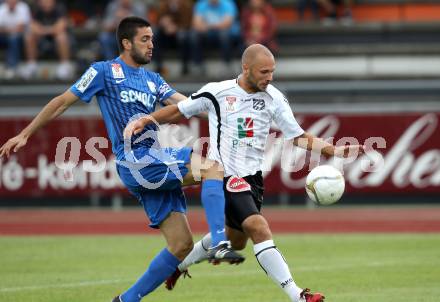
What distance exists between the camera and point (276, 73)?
69.8 ft

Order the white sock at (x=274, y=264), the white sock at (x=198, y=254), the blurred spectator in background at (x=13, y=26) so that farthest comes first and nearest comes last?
the blurred spectator in background at (x=13, y=26), the white sock at (x=198, y=254), the white sock at (x=274, y=264)

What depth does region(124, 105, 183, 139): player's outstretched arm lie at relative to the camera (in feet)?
24.5

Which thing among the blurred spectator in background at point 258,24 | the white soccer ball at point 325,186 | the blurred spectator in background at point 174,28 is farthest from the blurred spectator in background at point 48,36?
the white soccer ball at point 325,186

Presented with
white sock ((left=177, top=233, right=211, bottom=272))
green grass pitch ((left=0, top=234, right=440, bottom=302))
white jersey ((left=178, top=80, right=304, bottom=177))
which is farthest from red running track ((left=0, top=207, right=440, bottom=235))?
white jersey ((left=178, top=80, right=304, bottom=177))

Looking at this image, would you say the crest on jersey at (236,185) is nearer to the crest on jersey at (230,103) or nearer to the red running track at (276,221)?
the crest on jersey at (230,103)

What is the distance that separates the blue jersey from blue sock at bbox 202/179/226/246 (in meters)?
0.73

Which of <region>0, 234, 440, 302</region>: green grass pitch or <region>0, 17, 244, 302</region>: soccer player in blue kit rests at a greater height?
<region>0, 17, 244, 302</region>: soccer player in blue kit

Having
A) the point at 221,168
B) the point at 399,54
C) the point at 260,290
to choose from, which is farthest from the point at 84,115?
the point at 221,168

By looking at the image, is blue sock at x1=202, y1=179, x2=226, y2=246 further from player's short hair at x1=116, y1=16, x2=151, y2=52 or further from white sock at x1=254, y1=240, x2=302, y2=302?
player's short hair at x1=116, y1=16, x2=151, y2=52

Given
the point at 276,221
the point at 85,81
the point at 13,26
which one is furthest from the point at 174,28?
the point at 85,81

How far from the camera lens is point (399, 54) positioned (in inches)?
831

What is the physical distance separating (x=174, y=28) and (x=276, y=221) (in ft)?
19.4

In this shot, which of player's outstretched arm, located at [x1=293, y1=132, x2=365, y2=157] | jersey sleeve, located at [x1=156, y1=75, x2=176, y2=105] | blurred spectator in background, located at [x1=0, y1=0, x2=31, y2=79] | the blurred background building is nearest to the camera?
player's outstretched arm, located at [x1=293, y1=132, x2=365, y2=157]

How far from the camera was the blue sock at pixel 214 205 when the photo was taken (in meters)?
7.36
